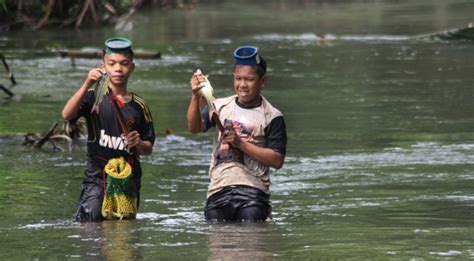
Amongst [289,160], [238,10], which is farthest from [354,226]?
[238,10]

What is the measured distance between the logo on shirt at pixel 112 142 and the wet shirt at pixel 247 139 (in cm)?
59

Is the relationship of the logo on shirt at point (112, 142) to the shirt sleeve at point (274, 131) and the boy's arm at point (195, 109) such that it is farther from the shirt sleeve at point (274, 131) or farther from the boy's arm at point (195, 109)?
the shirt sleeve at point (274, 131)

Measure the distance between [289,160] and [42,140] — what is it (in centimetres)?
286

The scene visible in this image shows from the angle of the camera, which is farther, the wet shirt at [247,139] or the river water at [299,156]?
the wet shirt at [247,139]

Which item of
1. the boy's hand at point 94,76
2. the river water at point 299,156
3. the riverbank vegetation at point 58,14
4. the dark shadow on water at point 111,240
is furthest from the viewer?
the riverbank vegetation at point 58,14

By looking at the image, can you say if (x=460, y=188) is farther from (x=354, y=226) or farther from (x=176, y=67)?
(x=176, y=67)

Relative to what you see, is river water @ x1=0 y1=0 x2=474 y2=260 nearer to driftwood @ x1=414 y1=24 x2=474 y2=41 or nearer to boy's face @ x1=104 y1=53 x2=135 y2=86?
driftwood @ x1=414 y1=24 x2=474 y2=41

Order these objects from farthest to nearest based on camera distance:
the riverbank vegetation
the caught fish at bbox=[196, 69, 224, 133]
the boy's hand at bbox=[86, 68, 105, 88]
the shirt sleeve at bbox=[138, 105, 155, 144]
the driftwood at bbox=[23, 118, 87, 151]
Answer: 1. the riverbank vegetation
2. the driftwood at bbox=[23, 118, 87, 151]
3. the shirt sleeve at bbox=[138, 105, 155, 144]
4. the boy's hand at bbox=[86, 68, 105, 88]
5. the caught fish at bbox=[196, 69, 224, 133]

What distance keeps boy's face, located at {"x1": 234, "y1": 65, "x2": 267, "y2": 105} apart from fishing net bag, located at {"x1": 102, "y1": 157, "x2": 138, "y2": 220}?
935mm

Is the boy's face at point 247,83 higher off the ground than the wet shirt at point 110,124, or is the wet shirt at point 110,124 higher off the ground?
the boy's face at point 247,83

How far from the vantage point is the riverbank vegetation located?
113ft

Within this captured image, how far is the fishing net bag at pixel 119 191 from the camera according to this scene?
28.2 ft

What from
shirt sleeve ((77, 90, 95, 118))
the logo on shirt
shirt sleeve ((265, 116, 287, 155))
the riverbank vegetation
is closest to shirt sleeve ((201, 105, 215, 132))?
shirt sleeve ((265, 116, 287, 155))

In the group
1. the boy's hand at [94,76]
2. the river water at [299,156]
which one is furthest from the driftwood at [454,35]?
the boy's hand at [94,76]
